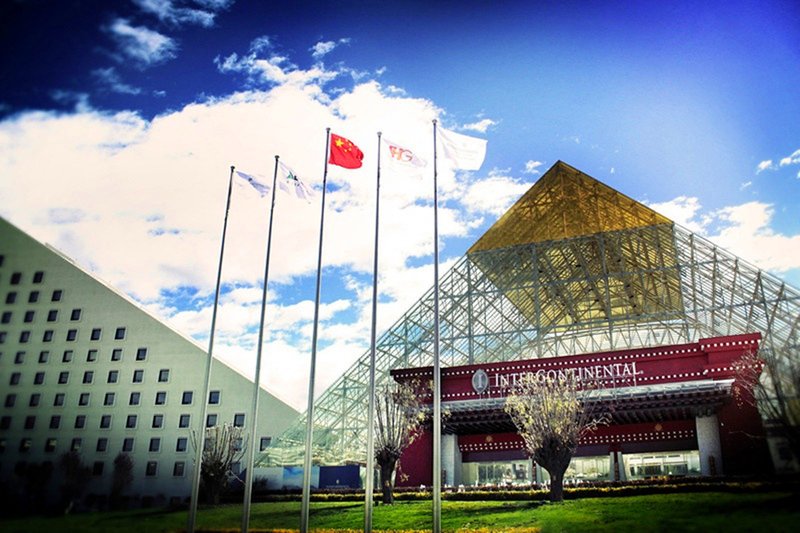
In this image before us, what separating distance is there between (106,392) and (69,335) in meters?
5.70

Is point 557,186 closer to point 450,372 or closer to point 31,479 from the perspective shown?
point 450,372

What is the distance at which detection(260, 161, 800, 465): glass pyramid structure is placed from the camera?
36.9 metres

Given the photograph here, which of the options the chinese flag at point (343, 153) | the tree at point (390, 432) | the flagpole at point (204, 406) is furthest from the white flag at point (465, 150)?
the tree at point (390, 432)

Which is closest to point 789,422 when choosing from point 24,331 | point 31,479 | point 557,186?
point 557,186

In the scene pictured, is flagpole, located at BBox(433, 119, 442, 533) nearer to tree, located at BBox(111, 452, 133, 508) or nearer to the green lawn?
the green lawn

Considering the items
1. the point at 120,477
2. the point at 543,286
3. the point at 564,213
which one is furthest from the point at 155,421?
the point at 564,213

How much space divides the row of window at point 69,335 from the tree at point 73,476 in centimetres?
629

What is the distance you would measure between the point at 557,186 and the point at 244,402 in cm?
2409

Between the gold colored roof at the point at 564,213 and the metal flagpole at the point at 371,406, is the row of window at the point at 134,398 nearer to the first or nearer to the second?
the gold colored roof at the point at 564,213

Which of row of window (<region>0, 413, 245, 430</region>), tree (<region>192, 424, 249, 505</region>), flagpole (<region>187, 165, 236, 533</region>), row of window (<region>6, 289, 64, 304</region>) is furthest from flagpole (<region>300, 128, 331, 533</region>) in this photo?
row of window (<region>0, 413, 245, 430</region>)

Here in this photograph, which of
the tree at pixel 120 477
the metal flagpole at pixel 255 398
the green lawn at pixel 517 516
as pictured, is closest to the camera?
the green lawn at pixel 517 516

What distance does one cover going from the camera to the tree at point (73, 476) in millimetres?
32750

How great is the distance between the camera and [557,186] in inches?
1607

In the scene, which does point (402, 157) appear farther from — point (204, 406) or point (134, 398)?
point (134, 398)
